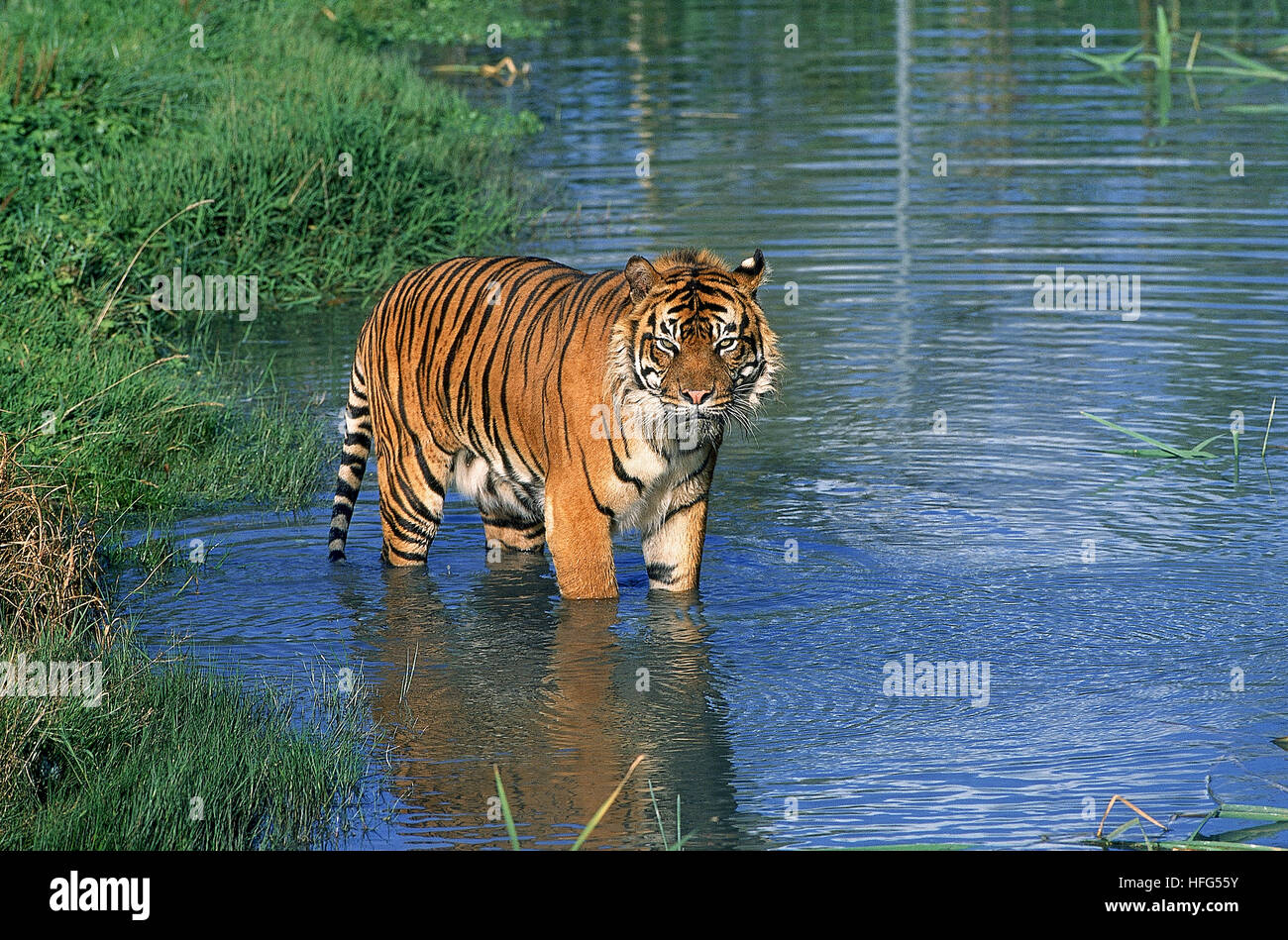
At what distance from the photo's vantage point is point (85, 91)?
11203 mm

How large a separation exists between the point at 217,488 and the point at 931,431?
3147 millimetres

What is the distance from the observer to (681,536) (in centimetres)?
595

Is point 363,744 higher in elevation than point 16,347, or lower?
lower

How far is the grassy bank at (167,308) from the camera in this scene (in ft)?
14.7

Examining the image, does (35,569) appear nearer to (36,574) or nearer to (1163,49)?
(36,574)

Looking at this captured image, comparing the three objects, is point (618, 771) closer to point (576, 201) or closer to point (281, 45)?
point (576, 201)

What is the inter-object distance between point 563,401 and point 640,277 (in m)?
0.52

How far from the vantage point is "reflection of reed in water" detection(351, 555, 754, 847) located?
177 inches

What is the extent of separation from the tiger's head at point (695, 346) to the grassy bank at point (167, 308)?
129 cm

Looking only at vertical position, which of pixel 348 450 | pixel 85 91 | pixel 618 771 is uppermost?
pixel 85 91

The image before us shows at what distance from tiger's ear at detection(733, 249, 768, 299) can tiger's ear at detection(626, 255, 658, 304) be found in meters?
0.27

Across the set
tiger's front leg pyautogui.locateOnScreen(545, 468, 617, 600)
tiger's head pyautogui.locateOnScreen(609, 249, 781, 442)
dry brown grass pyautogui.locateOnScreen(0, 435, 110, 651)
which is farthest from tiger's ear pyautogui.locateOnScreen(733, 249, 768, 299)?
dry brown grass pyautogui.locateOnScreen(0, 435, 110, 651)

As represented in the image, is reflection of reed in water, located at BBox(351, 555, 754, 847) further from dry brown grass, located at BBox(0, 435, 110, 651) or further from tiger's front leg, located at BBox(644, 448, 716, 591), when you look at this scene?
dry brown grass, located at BBox(0, 435, 110, 651)

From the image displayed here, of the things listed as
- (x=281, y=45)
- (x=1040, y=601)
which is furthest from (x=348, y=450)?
(x=281, y=45)
